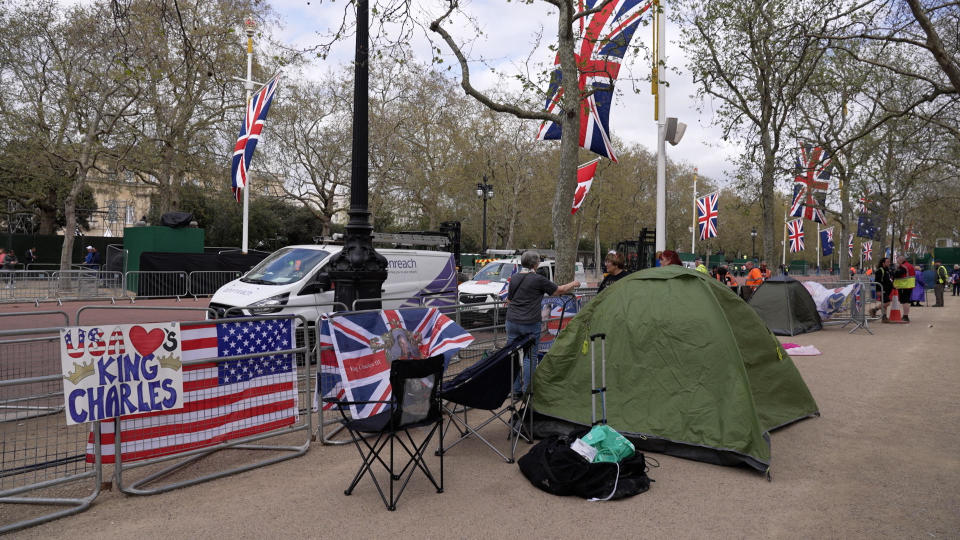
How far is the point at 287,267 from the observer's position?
1112cm

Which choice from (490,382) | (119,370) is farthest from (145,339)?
(490,382)

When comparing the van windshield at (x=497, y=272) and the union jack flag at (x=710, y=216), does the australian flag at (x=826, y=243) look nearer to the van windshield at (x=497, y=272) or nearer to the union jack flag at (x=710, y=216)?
the union jack flag at (x=710, y=216)

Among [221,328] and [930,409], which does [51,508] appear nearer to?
[221,328]

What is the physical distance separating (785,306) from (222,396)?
541 inches

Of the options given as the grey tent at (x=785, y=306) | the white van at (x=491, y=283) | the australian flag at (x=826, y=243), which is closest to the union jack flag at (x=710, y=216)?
the australian flag at (x=826, y=243)

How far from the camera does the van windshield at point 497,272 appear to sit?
621 inches

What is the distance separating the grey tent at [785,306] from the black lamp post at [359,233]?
1097 centimetres

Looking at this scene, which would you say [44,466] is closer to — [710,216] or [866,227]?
[710,216]

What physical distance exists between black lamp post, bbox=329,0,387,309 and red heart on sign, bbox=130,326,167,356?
281 centimetres

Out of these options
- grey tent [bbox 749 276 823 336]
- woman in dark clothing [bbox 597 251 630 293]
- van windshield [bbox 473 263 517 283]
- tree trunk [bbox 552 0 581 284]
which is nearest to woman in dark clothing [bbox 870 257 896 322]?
grey tent [bbox 749 276 823 336]

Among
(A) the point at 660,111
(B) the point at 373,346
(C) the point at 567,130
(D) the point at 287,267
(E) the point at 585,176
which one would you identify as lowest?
(B) the point at 373,346

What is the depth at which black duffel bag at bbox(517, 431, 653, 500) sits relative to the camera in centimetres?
461

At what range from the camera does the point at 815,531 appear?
408cm

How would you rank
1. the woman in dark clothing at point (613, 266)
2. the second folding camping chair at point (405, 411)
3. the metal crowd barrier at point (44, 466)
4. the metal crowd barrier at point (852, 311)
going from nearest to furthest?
1. the metal crowd barrier at point (44, 466)
2. the second folding camping chair at point (405, 411)
3. the woman in dark clothing at point (613, 266)
4. the metal crowd barrier at point (852, 311)
